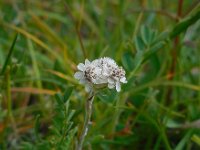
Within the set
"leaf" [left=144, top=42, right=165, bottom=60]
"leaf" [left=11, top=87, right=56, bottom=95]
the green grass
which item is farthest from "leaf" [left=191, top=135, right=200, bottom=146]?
"leaf" [left=11, top=87, right=56, bottom=95]

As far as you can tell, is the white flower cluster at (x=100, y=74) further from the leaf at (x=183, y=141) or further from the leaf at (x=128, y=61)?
the leaf at (x=183, y=141)

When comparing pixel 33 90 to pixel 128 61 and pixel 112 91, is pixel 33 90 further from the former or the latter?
pixel 112 91

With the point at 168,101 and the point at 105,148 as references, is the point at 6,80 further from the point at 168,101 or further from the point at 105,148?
the point at 168,101

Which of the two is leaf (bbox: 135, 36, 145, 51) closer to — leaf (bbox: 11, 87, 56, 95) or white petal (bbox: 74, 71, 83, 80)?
leaf (bbox: 11, 87, 56, 95)

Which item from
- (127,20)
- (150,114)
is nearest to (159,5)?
(127,20)

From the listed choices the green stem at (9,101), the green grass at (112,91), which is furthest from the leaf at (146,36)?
the green stem at (9,101)

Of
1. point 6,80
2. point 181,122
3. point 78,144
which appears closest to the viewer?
point 78,144

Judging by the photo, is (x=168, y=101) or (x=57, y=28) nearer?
(x=168, y=101)
